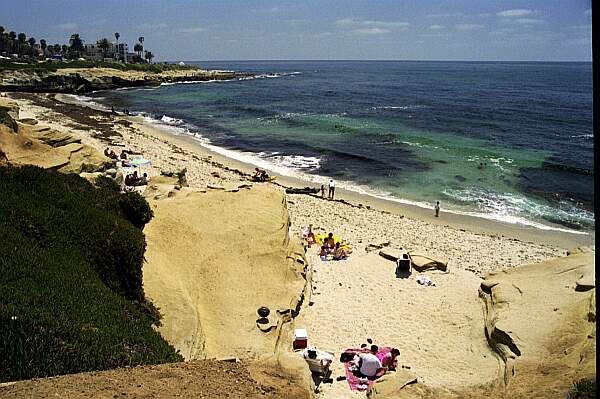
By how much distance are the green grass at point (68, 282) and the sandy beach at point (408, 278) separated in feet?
8.68

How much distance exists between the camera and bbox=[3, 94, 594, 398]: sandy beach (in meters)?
10.8

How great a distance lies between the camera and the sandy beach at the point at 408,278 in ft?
35.3

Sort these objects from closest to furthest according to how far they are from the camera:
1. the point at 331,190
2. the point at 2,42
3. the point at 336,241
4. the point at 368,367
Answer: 1. the point at 368,367
2. the point at 336,241
3. the point at 331,190
4. the point at 2,42

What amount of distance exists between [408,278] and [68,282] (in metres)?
10.1

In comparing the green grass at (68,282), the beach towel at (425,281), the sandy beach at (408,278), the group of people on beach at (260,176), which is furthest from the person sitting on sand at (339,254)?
the group of people on beach at (260,176)

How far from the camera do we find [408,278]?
14.6 metres

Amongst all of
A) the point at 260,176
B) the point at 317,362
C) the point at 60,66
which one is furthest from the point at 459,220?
the point at 60,66

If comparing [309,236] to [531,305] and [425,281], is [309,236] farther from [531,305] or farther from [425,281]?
[531,305]

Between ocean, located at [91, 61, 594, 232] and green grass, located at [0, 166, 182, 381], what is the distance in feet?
56.6

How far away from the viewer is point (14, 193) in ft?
30.6

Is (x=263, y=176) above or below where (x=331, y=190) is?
above

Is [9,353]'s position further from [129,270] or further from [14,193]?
[14,193]

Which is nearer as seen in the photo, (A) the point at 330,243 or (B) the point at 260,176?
(A) the point at 330,243

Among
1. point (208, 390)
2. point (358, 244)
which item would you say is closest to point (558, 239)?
point (358, 244)
